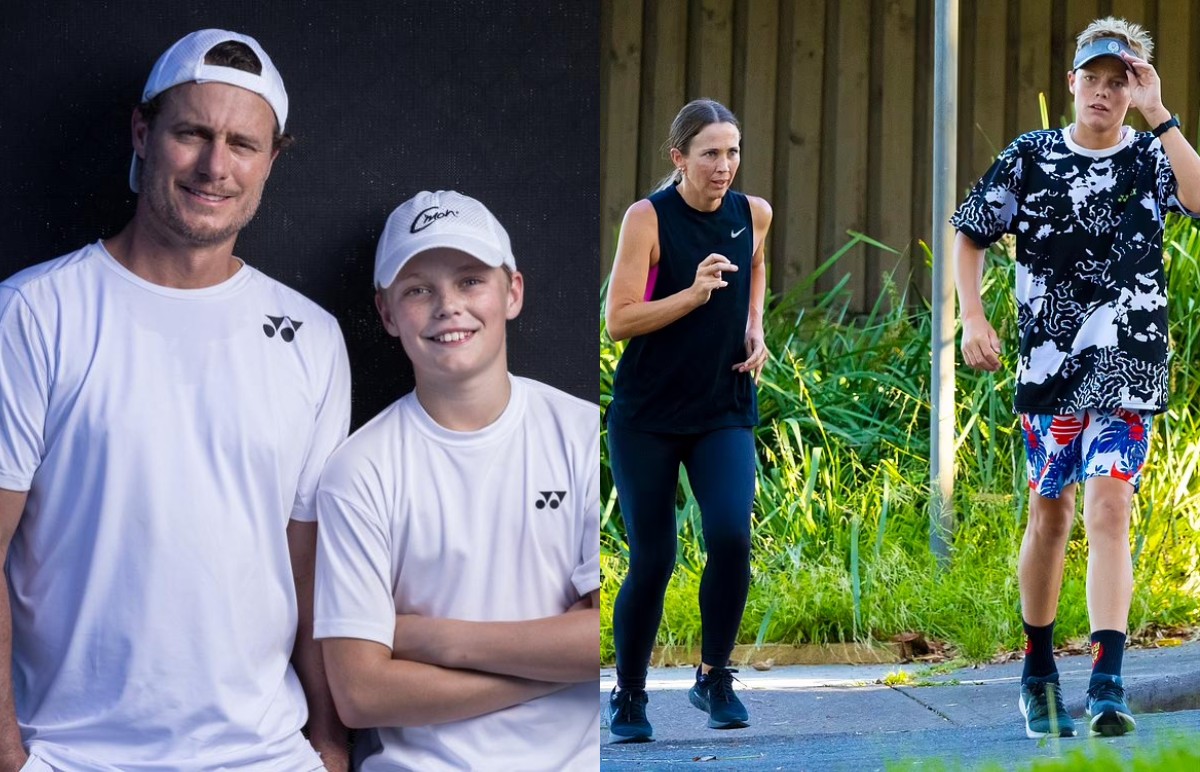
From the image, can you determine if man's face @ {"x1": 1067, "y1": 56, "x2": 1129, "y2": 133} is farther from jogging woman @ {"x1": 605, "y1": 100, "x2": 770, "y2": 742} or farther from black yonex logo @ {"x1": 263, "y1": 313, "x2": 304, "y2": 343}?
black yonex logo @ {"x1": 263, "y1": 313, "x2": 304, "y2": 343}

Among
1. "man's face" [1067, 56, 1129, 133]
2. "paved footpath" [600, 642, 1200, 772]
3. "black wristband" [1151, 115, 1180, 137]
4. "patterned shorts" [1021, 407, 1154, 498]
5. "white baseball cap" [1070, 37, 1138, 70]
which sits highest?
"white baseball cap" [1070, 37, 1138, 70]

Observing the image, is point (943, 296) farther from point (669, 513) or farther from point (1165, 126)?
point (669, 513)

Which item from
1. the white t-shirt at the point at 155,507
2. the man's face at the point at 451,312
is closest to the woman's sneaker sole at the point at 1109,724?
the man's face at the point at 451,312

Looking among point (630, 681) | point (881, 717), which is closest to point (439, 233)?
point (630, 681)

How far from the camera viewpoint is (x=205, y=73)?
2.80m

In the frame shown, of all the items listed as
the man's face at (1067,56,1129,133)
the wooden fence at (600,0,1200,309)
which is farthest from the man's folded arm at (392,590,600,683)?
the wooden fence at (600,0,1200,309)

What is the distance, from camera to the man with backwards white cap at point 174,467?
2713 mm

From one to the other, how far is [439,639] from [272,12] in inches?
46.0

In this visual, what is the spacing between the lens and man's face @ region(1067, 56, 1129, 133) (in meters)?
4.11

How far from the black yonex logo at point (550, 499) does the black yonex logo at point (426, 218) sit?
534mm

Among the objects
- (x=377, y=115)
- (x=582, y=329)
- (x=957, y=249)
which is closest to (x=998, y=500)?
(x=957, y=249)

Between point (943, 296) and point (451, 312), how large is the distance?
2.94m

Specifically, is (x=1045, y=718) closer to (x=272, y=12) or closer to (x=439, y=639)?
(x=439, y=639)

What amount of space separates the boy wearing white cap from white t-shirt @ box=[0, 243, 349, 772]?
1973 mm
